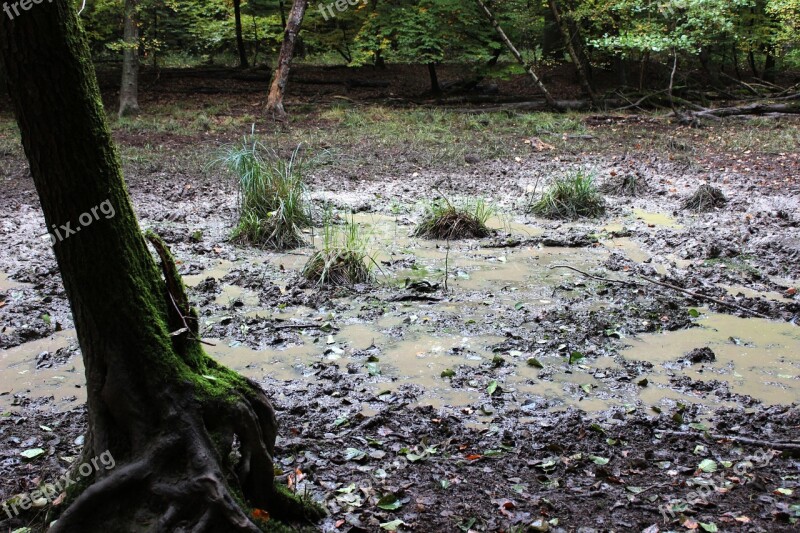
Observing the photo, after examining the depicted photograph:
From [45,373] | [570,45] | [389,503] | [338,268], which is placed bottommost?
[45,373]

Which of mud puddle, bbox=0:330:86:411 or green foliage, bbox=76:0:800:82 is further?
green foliage, bbox=76:0:800:82

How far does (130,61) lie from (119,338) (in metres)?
14.3

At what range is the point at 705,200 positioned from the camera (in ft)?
28.1

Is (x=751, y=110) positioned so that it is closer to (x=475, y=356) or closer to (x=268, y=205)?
(x=268, y=205)

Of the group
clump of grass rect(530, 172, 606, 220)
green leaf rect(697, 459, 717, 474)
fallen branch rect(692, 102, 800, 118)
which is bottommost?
green leaf rect(697, 459, 717, 474)

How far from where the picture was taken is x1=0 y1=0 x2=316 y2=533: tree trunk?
2152 millimetres

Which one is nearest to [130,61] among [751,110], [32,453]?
[32,453]

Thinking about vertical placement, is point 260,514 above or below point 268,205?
below

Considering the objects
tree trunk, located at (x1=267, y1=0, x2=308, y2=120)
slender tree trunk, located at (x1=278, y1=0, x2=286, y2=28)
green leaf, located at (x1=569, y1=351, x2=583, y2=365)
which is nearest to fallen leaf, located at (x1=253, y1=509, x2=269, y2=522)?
green leaf, located at (x1=569, y1=351, x2=583, y2=365)

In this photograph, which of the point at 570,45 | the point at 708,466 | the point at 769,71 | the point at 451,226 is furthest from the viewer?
the point at 769,71

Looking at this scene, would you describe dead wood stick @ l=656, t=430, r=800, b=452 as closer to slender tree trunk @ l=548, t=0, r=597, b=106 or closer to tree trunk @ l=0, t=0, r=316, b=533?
tree trunk @ l=0, t=0, r=316, b=533

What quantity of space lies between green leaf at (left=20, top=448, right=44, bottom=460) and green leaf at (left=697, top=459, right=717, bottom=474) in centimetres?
329

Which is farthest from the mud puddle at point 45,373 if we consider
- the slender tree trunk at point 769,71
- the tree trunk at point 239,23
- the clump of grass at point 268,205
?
the slender tree trunk at point 769,71

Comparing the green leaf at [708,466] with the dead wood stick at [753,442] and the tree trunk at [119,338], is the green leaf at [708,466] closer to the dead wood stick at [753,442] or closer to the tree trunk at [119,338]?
the dead wood stick at [753,442]
